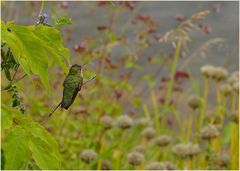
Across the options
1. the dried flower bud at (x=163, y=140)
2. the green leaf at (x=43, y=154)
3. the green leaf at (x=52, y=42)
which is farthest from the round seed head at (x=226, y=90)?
the green leaf at (x=43, y=154)

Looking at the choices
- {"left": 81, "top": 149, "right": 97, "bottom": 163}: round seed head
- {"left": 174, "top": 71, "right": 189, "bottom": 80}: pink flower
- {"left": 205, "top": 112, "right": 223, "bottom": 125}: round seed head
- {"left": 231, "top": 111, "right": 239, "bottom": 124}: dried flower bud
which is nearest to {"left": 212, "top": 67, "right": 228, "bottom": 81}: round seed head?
{"left": 205, "top": 112, "right": 223, "bottom": 125}: round seed head

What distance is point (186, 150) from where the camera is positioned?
3.62 meters

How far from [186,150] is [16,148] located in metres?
2.58

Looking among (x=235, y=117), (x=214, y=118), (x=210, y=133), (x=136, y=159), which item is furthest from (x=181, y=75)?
(x=136, y=159)

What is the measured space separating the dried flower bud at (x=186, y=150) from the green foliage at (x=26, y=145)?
2.48m

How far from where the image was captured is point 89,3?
17.6 ft

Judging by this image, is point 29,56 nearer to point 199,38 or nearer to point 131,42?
point 131,42

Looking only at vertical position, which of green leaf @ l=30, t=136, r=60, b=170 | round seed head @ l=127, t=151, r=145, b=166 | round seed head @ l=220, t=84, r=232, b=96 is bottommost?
Result: green leaf @ l=30, t=136, r=60, b=170

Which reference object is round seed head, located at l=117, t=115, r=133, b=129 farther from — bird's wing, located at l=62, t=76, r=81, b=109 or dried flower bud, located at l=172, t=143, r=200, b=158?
bird's wing, located at l=62, t=76, r=81, b=109

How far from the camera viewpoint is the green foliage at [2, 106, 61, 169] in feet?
3.62

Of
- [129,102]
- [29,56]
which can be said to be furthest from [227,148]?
[29,56]

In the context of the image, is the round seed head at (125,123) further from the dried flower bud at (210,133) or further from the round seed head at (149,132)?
the dried flower bud at (210,133)

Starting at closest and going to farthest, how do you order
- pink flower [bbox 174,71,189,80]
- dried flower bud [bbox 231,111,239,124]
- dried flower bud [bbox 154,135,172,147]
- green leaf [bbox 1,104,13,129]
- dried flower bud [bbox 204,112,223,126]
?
green leaf [bbox 1,104,13,129], dried flower bud [bbox 231,111,239,124], dried flower bud [bbox 154,135,172,147], dried flower bud [bbox 204,112,223,126], pink flower [bbox 174,71,189,80]

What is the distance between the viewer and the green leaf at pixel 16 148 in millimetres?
1100
